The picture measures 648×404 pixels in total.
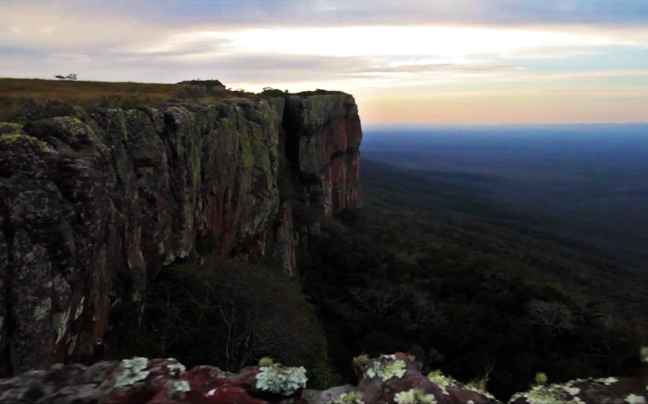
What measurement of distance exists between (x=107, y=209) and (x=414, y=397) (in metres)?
9.04

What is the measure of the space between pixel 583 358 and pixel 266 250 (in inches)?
759

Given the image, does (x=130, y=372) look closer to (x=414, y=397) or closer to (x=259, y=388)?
(x=259, y=388)

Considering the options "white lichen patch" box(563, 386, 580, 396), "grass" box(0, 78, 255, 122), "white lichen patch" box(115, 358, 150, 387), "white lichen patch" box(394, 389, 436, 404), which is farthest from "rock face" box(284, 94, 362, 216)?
"white lichen patch" box(394, 389, 436, 404)

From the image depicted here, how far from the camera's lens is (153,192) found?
14.8 metres

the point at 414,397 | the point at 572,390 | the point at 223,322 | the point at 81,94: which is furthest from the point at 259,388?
the point at 81,94

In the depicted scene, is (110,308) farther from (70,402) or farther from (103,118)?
(70,402)

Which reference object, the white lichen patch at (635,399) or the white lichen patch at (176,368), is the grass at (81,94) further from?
the white lichen patch at (635,399)

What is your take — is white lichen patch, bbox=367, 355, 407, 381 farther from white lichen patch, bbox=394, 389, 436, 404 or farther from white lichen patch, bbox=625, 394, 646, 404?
white lichen patch, bbox=625, 394, 646, 404

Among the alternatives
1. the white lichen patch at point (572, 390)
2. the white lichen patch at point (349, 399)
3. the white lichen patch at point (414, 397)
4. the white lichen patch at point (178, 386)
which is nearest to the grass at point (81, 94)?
the white lichen patch at point (178, 386)

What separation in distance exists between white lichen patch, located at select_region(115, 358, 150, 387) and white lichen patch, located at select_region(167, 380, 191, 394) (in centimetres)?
48

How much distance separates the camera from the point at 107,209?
11.0 meters

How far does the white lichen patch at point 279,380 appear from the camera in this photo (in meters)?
5.11

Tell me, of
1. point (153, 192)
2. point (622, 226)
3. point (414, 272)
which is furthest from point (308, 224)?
point (622, 226)

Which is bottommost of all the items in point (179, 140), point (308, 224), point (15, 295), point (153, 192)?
point (308, 224)
